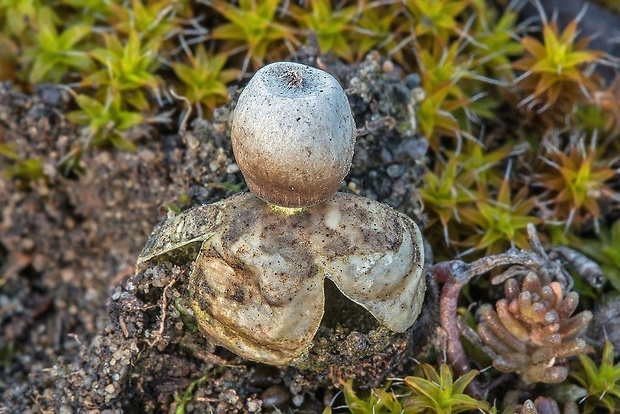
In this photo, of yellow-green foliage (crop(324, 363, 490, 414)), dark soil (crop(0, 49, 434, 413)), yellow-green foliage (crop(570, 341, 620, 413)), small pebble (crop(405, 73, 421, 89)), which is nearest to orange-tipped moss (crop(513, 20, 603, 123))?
small pebble (crop(405, 73, 421, 89))

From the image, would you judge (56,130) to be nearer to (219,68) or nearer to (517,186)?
(219,68)

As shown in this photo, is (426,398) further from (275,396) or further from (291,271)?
(291,271)

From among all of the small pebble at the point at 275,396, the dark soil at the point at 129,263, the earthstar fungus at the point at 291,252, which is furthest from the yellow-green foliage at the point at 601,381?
the small pebble at the point at 275,396

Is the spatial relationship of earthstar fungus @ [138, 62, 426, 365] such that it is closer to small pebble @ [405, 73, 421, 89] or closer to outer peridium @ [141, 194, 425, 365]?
outer peridium @ [141, 194, 425, 365]

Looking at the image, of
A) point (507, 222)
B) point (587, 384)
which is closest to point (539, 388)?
point (587, 384)

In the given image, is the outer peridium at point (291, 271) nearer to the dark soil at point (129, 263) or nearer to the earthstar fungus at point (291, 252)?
the earthstar fungus at point (291, 252)

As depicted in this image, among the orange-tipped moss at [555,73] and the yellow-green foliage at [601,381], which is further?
the orange-tipped moss at [555,73]

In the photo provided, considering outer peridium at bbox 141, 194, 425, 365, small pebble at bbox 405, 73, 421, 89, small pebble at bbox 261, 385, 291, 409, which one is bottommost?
small pebble at bbox 261, 385, 291, 409
